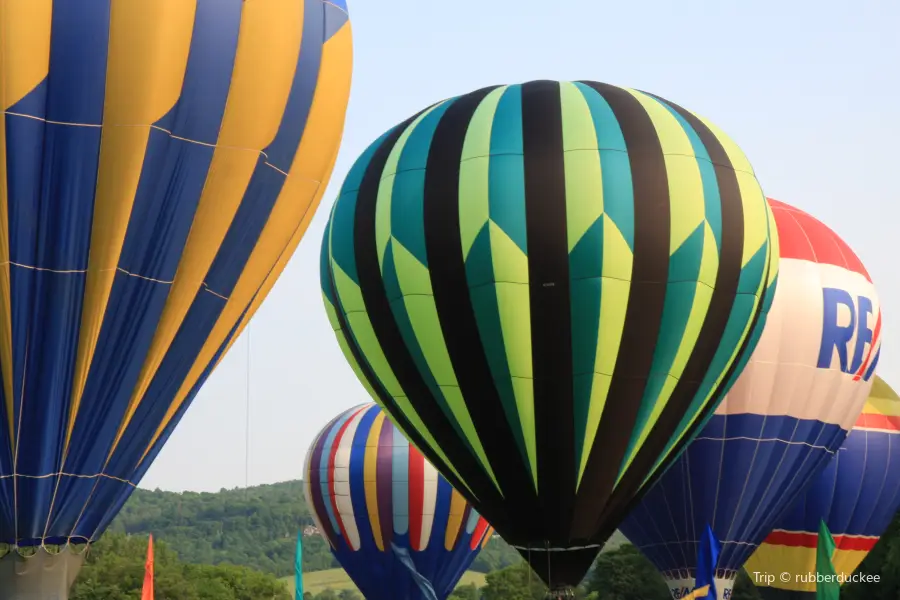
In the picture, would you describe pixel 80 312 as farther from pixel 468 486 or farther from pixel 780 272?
pixel 780 272

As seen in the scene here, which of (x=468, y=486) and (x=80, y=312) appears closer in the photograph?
(x=80, y=312)

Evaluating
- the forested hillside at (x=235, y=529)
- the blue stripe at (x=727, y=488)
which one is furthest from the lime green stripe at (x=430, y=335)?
the forested hillside at (x=235, y=529)

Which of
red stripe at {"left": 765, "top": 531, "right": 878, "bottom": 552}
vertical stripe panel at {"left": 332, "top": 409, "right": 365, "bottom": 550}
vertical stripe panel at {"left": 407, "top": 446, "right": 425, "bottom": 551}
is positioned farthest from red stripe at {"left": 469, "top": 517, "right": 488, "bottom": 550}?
red stripe at {"left": 765, "top": 531, "right": 878, "bottom": 552}

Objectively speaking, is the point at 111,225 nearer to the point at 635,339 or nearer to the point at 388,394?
Answer: the point at 388,394

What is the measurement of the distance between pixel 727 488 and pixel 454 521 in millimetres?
8080

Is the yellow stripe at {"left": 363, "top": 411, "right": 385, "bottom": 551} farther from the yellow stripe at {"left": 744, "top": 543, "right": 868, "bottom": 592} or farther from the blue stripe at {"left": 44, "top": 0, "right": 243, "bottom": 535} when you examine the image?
the blue stripe at {"left": 44, "top": 0, "right": 243, "bottom": 535}

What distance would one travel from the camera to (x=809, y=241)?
65.2 feet

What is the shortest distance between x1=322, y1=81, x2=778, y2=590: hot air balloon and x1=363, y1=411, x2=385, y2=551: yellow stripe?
10204 mm

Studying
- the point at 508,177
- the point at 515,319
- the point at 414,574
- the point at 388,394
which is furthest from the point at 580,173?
the point at 414,574

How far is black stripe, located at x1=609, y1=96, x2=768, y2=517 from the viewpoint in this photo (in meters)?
14.9

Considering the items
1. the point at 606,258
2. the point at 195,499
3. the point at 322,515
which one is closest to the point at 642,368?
the point at 606,258

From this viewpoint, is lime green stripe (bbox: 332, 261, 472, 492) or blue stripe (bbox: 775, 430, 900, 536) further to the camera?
blue stripe (bbox: 775, 430, 900, 536)

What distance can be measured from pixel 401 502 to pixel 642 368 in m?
11.6

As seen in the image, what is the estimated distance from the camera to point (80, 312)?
11.4 m
